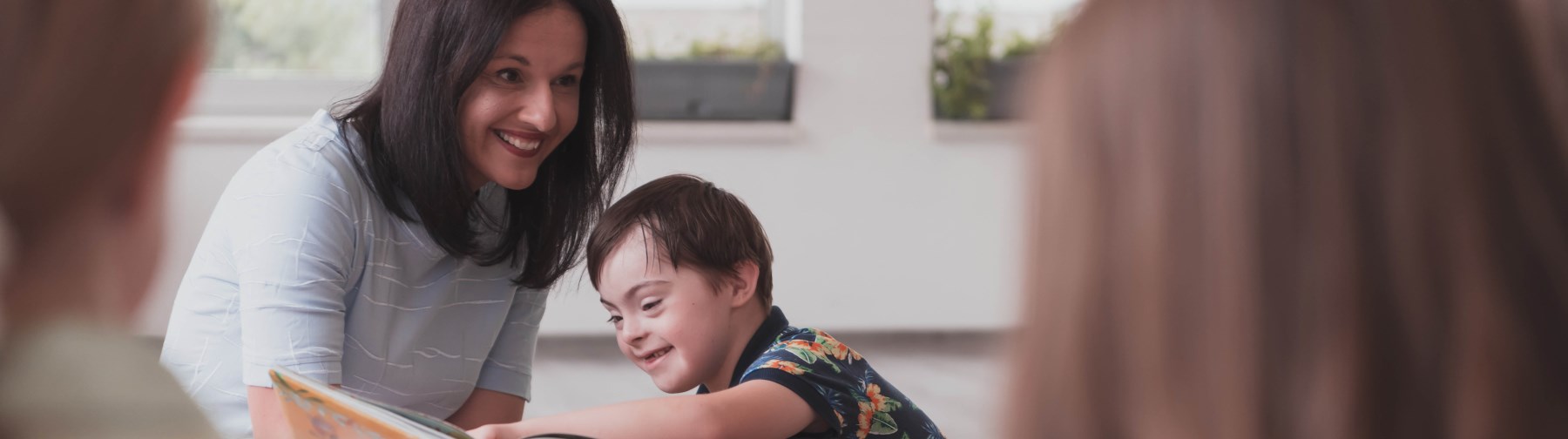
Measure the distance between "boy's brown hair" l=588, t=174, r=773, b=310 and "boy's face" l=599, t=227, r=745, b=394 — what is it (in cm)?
1

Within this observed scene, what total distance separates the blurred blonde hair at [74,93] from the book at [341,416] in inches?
14.5

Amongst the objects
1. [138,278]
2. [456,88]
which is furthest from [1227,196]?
[456,88]

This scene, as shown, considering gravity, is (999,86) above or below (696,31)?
below

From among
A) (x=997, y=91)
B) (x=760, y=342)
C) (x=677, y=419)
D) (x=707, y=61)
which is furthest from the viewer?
(x=997, y=91)

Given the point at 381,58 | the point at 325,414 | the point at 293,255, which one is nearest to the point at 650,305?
the point at 293,255

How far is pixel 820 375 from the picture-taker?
48.0 inches

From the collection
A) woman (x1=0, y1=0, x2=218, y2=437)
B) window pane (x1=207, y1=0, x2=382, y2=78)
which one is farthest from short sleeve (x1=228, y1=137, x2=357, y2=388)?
A: window pane (x1=207, y1=0, x2=382, y2=78)

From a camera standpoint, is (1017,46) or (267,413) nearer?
(267,413)

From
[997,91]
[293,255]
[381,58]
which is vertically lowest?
[293,255]

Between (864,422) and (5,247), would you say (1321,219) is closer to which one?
(5,247)

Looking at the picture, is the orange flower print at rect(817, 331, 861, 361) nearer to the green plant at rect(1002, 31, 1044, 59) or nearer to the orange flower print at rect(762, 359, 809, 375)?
the orange flower print at rect(762, 359, 809, 375)

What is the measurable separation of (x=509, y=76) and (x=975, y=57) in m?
2.61

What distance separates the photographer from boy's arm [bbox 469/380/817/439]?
3.70ft

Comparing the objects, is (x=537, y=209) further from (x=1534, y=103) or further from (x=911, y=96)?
(x=911, y=96)
